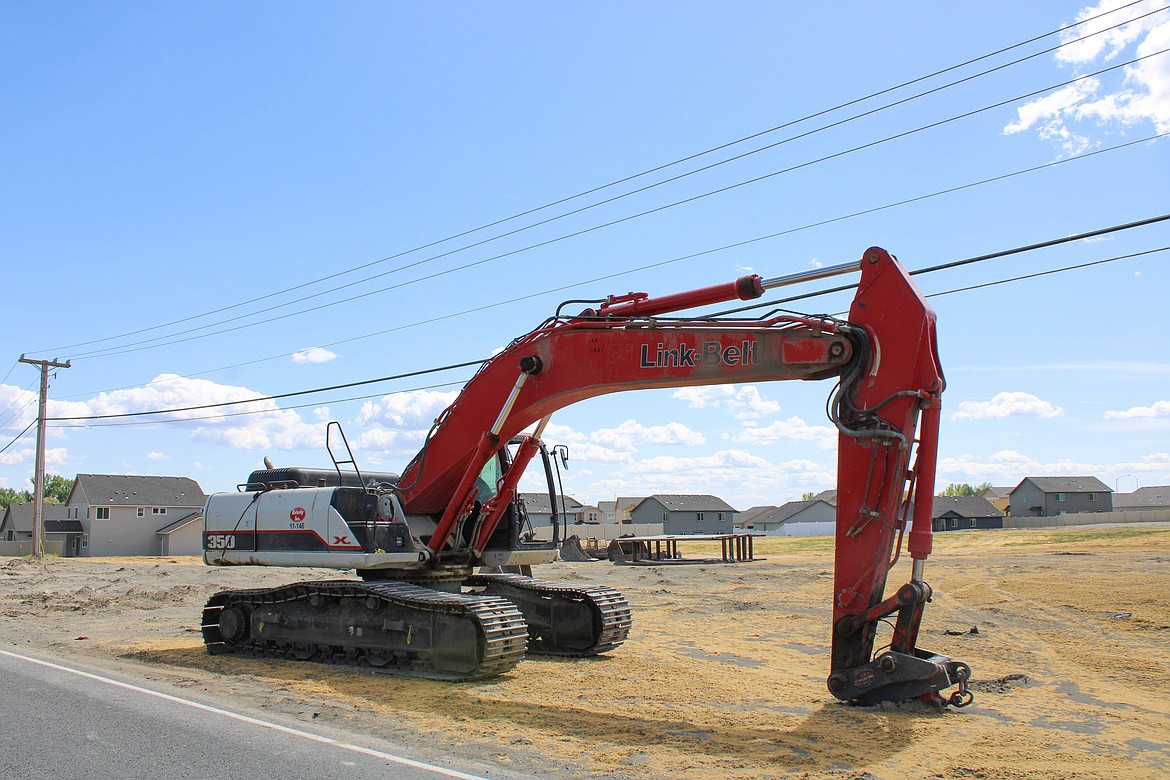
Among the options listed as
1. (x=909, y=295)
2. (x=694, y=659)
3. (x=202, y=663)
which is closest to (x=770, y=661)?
(x=694, y=659)

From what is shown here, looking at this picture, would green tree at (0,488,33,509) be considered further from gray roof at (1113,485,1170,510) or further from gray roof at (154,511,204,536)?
gray roof at (1113,485,1170,510)

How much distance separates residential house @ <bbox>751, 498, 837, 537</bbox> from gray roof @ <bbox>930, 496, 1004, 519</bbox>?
11.4 metres

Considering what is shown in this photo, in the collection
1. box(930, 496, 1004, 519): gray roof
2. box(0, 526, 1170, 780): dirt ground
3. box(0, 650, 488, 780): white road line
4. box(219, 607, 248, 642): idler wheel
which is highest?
box(930, 496, 1004, 519): gray roof

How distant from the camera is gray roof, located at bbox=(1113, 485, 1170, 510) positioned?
4348 inches

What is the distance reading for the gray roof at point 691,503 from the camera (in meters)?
94.9

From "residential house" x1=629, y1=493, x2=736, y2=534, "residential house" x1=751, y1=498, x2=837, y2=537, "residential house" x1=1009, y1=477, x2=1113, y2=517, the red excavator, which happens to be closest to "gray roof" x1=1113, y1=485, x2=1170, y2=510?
"residential house" x1=1009, y1=477, x2=1113, y2=517

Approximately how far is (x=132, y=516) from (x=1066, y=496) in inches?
3599

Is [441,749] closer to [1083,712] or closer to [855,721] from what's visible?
[855,721]

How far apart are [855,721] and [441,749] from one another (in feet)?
12.1

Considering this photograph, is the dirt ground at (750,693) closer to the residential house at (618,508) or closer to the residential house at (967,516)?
the residential house at (967,516)

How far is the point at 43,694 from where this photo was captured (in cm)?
981

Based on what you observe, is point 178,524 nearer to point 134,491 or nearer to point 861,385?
point 134,491

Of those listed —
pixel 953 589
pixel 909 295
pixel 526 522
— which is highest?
pixel 909 295

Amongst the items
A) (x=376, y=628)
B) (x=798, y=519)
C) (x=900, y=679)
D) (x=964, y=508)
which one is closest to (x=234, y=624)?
(x=376, y=628)
